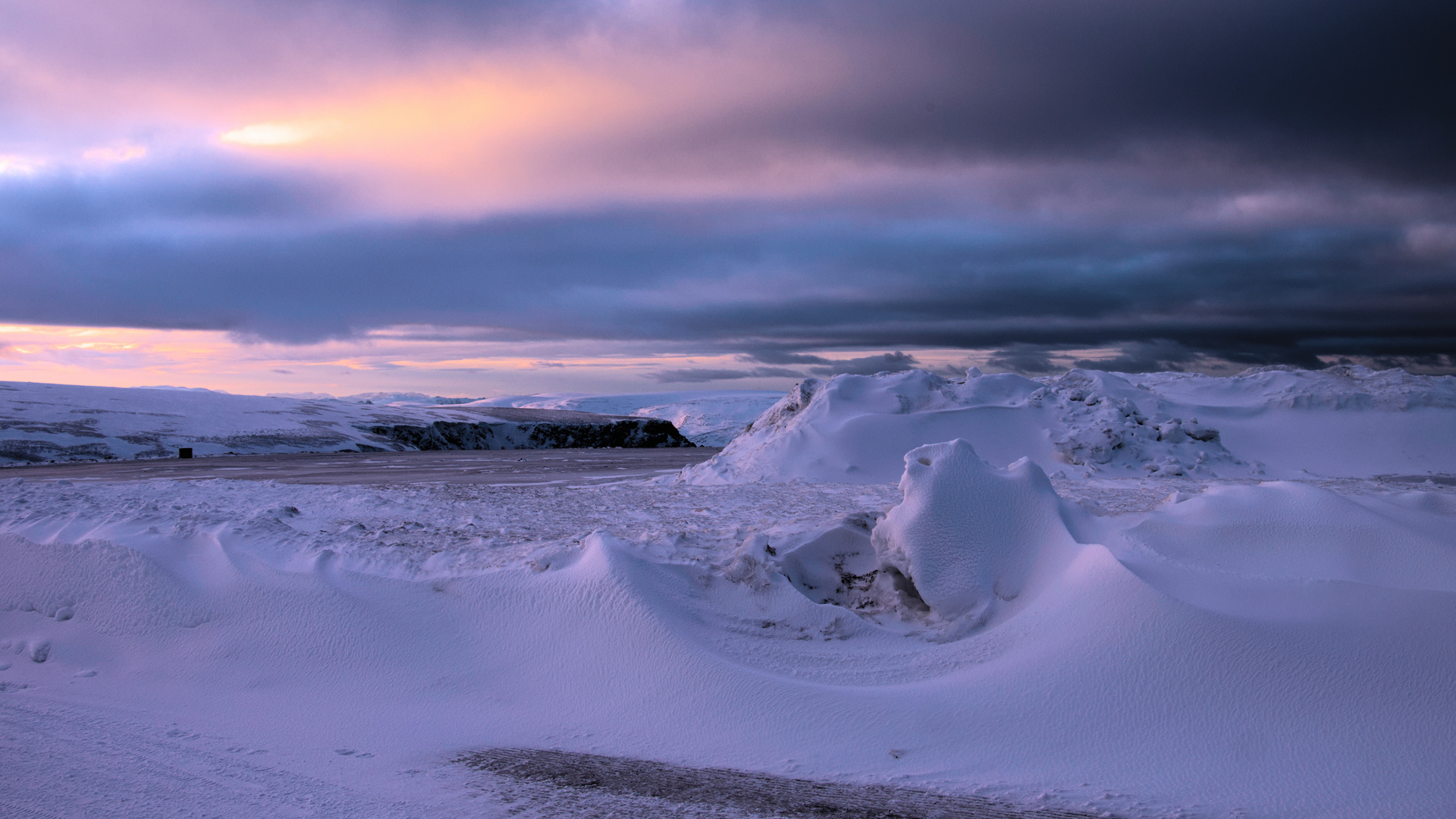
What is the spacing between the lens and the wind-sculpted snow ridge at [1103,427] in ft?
48.2

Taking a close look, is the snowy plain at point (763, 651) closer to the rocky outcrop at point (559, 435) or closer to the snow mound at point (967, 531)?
the snow mound at point (967, 531)

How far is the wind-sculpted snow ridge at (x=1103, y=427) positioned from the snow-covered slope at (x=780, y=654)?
24.6 ft

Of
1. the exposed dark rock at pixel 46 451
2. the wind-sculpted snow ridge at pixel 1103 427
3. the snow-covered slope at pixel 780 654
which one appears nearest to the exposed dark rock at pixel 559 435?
the exposed dark rock at pixel 46 451

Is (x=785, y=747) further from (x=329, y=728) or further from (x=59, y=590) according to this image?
(x=59, y=590)

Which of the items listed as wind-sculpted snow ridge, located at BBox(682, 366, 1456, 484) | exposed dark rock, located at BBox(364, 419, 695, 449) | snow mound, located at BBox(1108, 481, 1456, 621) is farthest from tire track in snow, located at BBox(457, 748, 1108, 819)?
exposed dark rock, located at BBox(364, 419, 695, 449)

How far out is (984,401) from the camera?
55.6ft

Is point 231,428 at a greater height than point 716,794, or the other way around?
point 231,428

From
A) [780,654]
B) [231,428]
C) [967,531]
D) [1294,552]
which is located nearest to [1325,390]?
[1294,552]

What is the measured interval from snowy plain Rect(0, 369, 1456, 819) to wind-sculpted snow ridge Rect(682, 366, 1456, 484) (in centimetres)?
707

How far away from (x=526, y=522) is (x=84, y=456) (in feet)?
73.5

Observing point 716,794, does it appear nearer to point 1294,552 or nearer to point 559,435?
point 1294,552

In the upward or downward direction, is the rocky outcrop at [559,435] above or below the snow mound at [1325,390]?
below

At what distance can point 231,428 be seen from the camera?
32.2m

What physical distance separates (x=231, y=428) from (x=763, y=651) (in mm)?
33394
